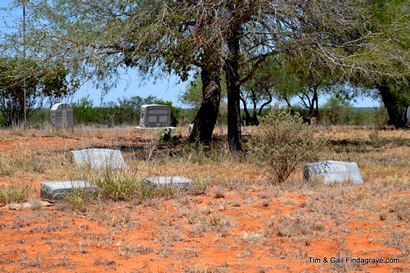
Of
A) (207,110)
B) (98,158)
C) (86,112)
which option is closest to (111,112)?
(86,112)

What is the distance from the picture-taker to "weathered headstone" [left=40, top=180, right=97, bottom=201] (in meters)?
7.57

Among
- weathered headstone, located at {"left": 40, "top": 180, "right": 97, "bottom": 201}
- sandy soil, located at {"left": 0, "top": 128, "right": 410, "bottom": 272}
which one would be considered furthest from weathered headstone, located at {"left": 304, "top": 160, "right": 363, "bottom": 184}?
weathered headstone, located at {"left": 40, "top": 180, "right": 97, "bottom": 201}

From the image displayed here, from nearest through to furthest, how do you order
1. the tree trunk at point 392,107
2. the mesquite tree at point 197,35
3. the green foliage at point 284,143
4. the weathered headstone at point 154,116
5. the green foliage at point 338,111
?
the green foliage at point 284,143, the mesquite tree at point 197,35, the weathered headstone at point 154,116, the tree trunk at point 392,107, the green foliage at point 338,111

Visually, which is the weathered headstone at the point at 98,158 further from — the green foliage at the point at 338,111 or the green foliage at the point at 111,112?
the green foliage at the point at 338,111

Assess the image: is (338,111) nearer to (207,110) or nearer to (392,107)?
(392,107)

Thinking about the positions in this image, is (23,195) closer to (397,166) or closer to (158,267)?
(158,267)

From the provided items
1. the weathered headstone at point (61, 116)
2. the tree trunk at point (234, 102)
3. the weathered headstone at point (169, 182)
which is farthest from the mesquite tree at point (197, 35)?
the weathered headstone at point (61, 116)

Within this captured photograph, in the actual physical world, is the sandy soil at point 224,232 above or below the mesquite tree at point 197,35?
below

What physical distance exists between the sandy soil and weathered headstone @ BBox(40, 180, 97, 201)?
0.18 metres

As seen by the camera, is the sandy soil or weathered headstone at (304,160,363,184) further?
weathered headstone at (304,160,363,184)

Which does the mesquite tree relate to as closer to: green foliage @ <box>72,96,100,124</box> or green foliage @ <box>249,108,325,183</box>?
green foliage @ <box>249,108,325,183</box>

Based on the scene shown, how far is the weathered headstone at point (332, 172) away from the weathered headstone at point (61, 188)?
3.37m

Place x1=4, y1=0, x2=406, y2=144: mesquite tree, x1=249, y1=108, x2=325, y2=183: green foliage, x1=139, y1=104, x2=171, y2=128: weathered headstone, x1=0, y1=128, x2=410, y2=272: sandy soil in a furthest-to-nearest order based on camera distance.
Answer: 1. x1=139, y1=104, x2=171, y2=128: weathered headstone
2. x1=4, y1=0, x2=406, y2=144: mesquite tree
3. x1=249, y1=108, x2=325, y2=183: green foliage
4. x1=0, y1=128, x2=410, y2=272: sandy soil

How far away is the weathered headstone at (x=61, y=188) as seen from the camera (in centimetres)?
757
